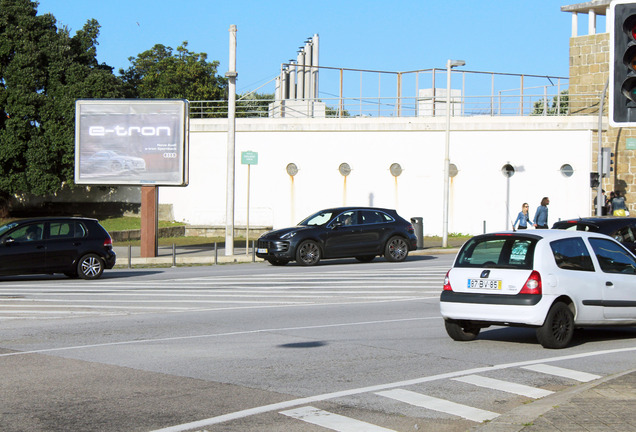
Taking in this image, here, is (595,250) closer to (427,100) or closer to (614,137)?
(614,137)

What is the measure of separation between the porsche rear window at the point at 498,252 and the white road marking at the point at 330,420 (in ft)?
14.1

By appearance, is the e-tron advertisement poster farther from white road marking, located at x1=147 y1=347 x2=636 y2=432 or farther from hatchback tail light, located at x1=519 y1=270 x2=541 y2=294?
white road marking, located at x1=147 y1=347 x2=636 y2=432

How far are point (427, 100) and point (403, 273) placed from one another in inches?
840

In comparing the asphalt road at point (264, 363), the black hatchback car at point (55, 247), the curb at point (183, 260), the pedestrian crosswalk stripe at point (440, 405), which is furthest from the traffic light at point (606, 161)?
the pedestrian crosswalk stripe at point (440, 405)

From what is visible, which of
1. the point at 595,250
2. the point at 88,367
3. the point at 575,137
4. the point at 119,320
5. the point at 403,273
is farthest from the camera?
the point at 575,137

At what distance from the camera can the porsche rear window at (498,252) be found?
1061cm

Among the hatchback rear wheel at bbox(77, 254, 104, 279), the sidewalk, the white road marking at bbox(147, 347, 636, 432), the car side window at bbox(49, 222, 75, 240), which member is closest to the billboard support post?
the hatchback rear wheel at bbox(77, 254, 104, 279)

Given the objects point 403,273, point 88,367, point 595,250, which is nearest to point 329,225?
point 403,273

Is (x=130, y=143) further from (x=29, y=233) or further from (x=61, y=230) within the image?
(x=29, y=233)

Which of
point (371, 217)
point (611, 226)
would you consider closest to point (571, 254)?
point (611, 226)

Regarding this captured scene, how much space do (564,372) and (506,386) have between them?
111 cm

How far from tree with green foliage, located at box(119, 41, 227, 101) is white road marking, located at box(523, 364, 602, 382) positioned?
61.4m

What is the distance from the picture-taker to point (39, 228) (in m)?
20.1

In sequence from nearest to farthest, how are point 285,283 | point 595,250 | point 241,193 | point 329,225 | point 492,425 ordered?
point 492,425 → point 595,250 → point 285,283 → point 329,225 → point 241,193
